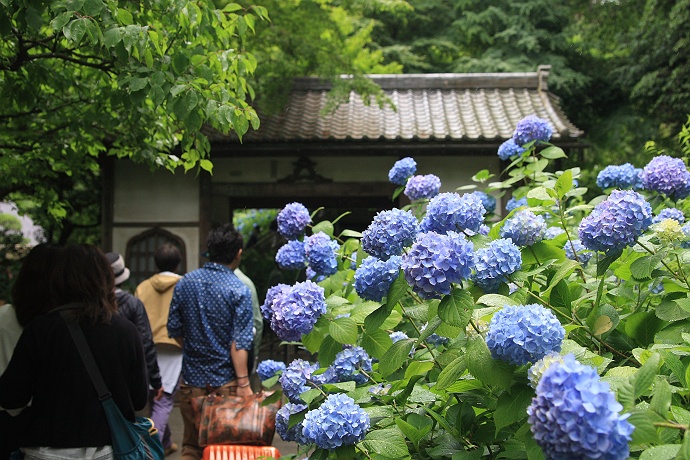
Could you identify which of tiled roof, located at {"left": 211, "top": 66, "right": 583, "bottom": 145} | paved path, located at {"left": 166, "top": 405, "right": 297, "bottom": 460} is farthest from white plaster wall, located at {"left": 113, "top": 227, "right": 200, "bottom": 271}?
paved path, located at {"left": 166, "top": 405, "right": 297, "bottom": 460}

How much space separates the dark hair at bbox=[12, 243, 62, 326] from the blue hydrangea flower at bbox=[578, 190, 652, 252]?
7.01 ft

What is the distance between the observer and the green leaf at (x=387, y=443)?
161 cm

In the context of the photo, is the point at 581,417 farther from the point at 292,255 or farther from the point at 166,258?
the point at 166,258

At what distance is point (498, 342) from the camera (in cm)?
128

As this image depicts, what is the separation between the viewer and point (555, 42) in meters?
14.1

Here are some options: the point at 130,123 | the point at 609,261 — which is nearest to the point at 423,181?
the point at 609,261

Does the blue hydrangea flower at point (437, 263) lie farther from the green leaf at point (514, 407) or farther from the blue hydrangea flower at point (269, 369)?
the blue hydrangea flower at point (269, 369)

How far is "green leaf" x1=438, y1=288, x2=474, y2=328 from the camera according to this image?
1.42 metres

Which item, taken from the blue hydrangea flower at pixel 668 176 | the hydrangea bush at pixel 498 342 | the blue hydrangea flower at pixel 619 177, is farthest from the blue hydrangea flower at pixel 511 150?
the hydrangea bush at pixel 498 342

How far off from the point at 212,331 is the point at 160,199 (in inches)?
213

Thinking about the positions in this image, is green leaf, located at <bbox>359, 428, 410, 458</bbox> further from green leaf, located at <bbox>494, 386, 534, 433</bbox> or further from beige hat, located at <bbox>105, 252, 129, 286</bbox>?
beige hat, located at <bbox>105, 252, 129, 286</bbox>

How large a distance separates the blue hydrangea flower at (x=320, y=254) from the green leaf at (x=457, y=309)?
0.92 meters

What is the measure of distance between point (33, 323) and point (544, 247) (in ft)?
6.39

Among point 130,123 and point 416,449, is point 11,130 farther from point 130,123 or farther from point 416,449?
point 416,449
